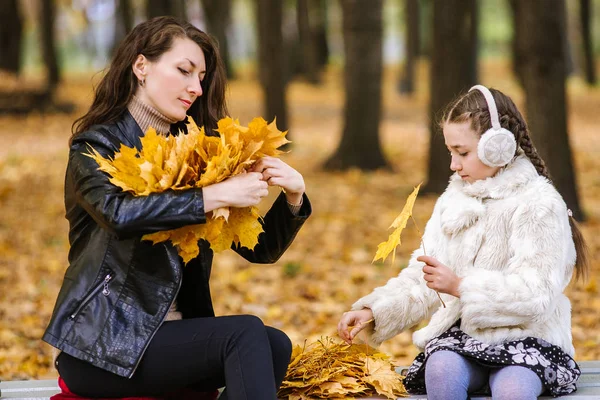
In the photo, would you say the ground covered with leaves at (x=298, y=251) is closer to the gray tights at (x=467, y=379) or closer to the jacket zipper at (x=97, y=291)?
the gray tights at (x=467, y=379)

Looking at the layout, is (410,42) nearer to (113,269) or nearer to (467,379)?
(467,379)

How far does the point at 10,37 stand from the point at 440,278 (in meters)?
19.9

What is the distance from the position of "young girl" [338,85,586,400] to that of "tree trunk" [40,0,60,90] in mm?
18688

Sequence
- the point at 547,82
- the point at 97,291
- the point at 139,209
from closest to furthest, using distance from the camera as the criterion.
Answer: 1. the point at 139,209
2. the point at 97,291
3. the point at 547,82

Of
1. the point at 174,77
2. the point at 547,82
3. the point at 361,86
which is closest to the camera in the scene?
the point at 174,77

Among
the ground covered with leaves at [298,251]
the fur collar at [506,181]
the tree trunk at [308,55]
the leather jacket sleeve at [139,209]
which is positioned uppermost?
the leather jacket sleeve at [139,209]

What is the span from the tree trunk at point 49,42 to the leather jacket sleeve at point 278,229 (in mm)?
18431

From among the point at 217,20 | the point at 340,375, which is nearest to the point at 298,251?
the point at 340,375

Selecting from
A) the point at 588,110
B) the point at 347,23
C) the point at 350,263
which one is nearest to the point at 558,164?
the point at 350,263

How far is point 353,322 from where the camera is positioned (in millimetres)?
3535

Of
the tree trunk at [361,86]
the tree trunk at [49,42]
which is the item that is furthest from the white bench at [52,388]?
the tree trunk at [49,42]

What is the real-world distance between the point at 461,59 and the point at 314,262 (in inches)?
137

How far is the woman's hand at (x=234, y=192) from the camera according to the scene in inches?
118

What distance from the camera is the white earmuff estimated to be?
332 cm
